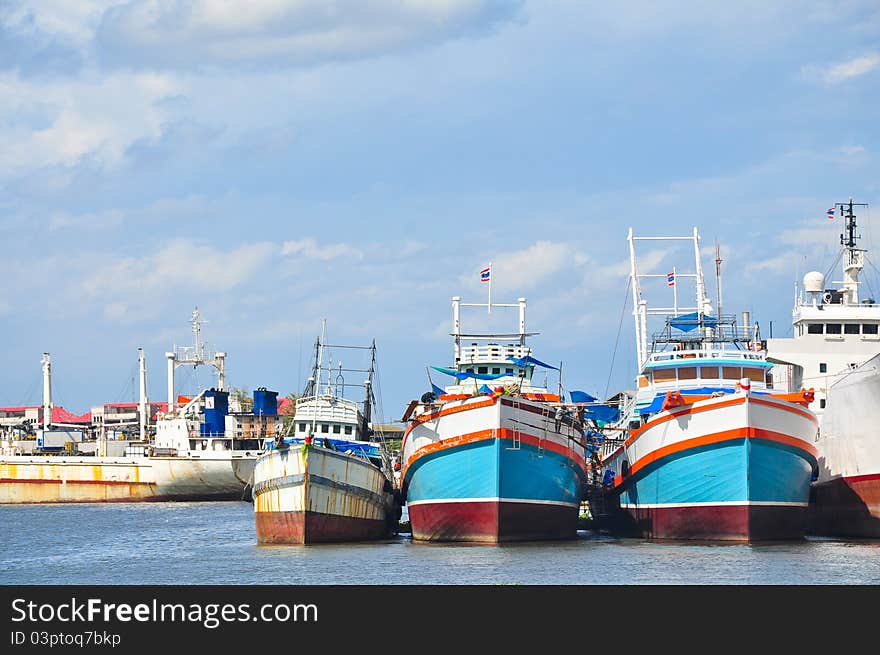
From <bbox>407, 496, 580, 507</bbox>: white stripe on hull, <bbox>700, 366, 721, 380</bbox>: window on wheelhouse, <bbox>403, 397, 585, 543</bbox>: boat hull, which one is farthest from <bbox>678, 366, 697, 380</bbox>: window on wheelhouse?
<bbox>407, 496, 580, 507</bbox>: white stripe on hull

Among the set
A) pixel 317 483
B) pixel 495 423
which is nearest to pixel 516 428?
pixel 495 423

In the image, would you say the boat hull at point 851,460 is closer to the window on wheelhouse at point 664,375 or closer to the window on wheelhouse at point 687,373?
the window on wheelhouse at point 687,373

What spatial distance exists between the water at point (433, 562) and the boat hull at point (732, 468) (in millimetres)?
1154

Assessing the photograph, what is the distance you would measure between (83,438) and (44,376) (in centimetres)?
964

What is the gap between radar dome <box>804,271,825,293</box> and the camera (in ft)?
239

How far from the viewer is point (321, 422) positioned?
66938 millimetres

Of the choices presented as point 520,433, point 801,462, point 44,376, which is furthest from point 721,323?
point 44,376

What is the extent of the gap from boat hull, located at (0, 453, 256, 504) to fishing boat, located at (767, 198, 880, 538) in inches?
2161

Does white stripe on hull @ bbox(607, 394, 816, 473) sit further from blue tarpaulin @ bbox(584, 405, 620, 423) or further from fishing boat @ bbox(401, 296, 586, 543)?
blue tarpaulin @ bbox(584, 405, 620, 423)

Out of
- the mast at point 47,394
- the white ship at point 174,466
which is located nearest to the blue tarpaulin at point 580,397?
the white ship at point 174,466

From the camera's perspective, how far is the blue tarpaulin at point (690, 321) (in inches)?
2422
